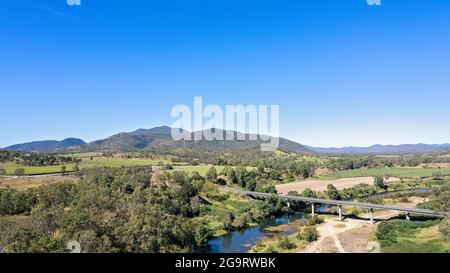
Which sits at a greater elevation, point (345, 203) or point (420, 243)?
point (345, 203)

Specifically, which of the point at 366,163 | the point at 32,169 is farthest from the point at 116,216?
the point at 366,163

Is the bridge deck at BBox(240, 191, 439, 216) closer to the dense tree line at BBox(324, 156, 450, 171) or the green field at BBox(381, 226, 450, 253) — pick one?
the green field at BBox(381, 226, 450, 253)

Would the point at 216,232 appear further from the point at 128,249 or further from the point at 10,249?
the point at 10,249

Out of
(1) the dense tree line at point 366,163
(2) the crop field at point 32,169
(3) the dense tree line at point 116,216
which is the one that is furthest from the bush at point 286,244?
(1) the dense tree line at point 366,163

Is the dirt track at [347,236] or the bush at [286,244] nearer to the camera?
the dirt track at [347,236]

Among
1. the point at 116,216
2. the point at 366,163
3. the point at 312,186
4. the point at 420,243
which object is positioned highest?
the point at 366,163

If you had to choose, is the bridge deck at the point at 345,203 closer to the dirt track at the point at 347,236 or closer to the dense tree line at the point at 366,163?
the dirt track at the point at 347,236

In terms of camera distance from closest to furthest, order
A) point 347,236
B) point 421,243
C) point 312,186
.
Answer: point 421,243
point 347,236
point 312,186

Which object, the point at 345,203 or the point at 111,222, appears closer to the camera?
the point at 111,222

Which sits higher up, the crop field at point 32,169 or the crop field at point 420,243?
the crop field at point 32,169

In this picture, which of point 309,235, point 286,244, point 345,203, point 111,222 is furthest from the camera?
point 345,203

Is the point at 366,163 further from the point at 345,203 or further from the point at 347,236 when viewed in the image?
the point at 347,236
